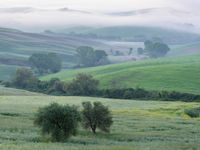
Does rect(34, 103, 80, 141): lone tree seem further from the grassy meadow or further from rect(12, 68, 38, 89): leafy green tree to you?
rect(12, 68, 38, 89): leafy green tree

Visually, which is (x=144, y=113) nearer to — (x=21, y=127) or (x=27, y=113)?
(x=27, y=113)

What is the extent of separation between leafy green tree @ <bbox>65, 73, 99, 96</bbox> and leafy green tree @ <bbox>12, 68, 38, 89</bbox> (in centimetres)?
A: 2076

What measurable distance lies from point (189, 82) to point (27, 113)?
78.4 m

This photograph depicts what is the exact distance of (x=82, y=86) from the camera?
360 ft

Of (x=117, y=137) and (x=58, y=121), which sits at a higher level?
(x=58, y=121)

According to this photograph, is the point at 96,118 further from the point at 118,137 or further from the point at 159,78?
the point at 159,78

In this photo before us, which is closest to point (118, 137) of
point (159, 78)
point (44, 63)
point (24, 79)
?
point (159, 78)

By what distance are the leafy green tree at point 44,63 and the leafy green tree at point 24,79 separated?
42.1m

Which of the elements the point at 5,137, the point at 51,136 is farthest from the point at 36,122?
the point at 5,137

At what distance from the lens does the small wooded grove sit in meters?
98.8

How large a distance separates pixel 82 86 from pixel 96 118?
68430 millimetres

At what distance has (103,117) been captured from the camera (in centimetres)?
4094

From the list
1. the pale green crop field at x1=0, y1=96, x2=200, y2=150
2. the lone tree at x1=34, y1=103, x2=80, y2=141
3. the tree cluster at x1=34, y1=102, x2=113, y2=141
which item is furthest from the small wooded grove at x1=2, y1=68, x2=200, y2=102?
the lone tree at x1=34, y1=103, x2=80, y2=141

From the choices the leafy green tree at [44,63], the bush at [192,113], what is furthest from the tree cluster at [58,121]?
the leafy green tree at [44,63]
